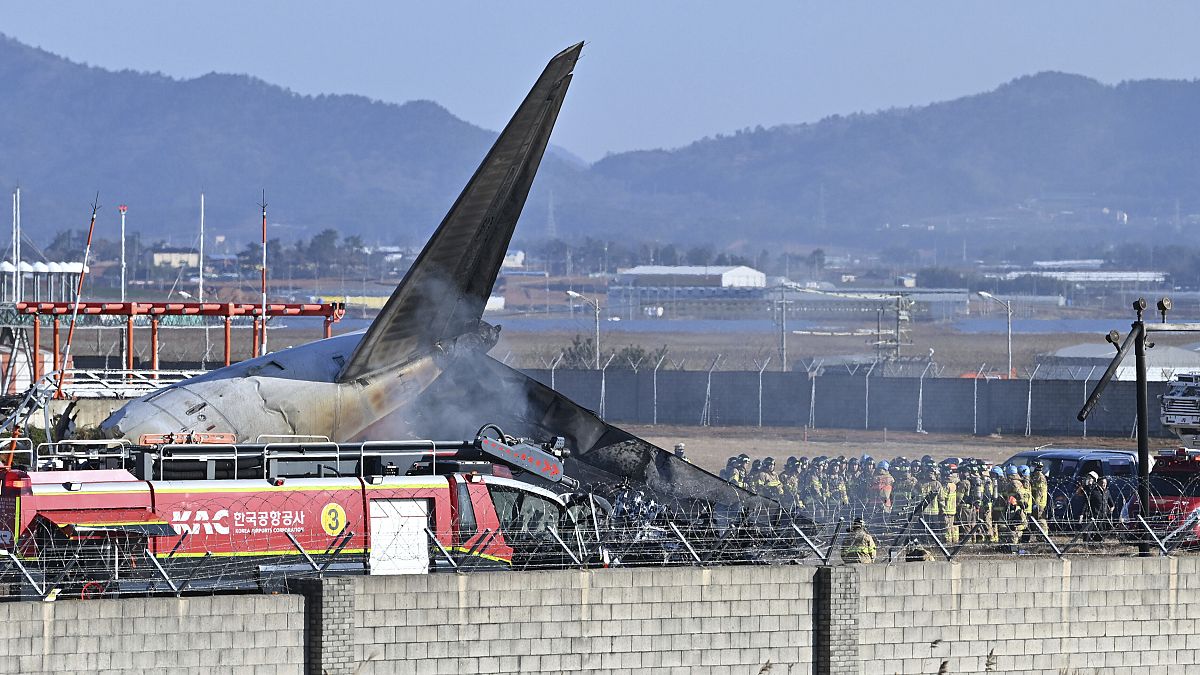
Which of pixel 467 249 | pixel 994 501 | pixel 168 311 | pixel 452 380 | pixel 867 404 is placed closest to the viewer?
pixel 994 501

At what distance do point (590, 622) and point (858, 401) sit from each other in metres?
39.3

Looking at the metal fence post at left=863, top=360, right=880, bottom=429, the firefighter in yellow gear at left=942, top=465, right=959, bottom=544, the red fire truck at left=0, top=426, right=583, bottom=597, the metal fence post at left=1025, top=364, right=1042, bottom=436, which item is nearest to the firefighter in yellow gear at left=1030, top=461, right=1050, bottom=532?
the firefighter in yellow gear at left=942, top=465, right=959, bottom=544

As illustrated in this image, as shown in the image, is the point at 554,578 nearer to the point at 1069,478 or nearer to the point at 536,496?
the point at 536,496

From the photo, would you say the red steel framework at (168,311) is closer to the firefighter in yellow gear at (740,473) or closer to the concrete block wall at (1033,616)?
the firefighter in yellow gear at (740,473)

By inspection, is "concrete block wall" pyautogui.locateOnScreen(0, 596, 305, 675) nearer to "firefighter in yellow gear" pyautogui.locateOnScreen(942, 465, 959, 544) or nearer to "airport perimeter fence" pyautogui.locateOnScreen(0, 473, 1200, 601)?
"airport perimeter fence" pyautogui.locateOnScreen(0, 473, 1200, 601)

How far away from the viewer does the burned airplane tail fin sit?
3025cm

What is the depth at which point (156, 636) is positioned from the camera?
59.9 ft

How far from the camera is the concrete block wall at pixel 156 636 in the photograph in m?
17.7

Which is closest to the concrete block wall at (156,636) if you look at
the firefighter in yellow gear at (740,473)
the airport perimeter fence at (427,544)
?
the airport perimeter fence at (427,544)

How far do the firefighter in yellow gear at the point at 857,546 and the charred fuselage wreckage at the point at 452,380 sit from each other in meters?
6.44

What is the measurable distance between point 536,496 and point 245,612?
5122mm

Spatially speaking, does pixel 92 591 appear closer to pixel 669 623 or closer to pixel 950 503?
pixel 669 623

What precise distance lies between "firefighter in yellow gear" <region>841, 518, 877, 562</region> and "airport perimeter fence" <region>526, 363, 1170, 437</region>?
3409 centimetres

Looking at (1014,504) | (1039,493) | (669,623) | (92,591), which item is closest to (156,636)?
(92,591)
